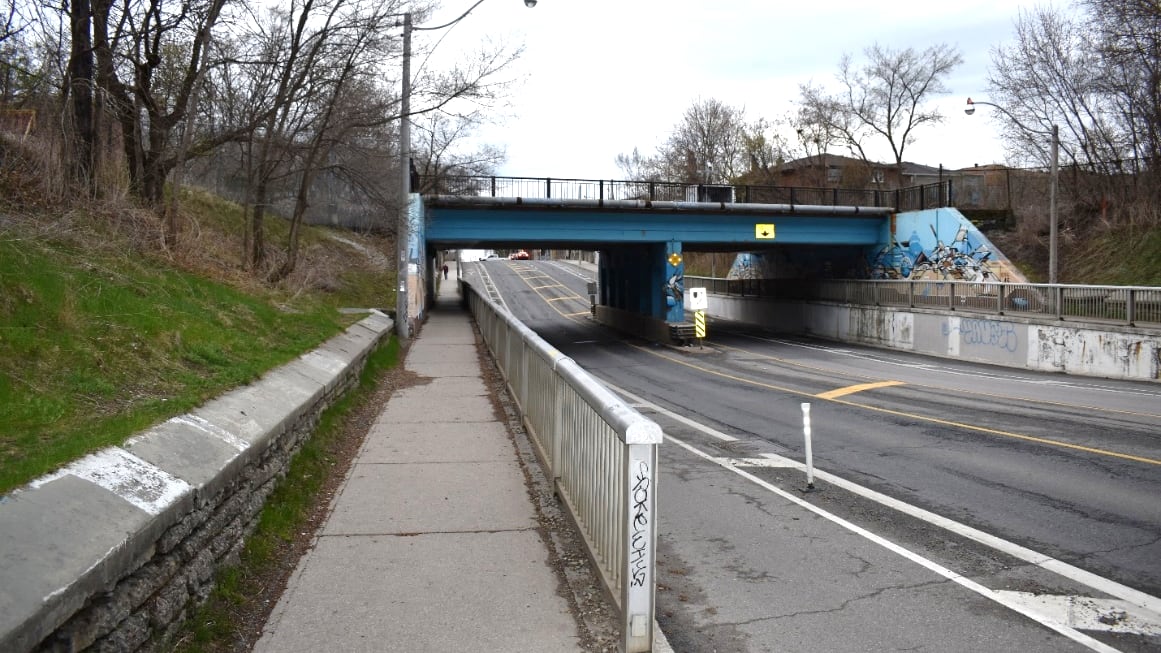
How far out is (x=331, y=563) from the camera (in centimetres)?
561

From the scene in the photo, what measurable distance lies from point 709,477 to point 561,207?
2530 centimetres

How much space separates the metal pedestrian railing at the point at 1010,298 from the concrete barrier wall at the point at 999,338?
34 cm

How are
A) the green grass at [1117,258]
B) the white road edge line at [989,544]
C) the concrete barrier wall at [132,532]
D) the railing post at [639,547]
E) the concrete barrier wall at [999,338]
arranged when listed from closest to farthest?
the concrete barrier wall at [132,532]
the railing post at [639,547]
the white road edge line at [989,544]
the concrete barrier wall at [999,338]
the green grass at [1117,258]

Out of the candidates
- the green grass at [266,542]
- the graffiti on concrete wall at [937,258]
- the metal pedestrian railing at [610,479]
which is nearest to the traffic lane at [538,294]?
the graffiti on concrete wall at [937,258]

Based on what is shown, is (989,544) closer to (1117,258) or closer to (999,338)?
(999,338)

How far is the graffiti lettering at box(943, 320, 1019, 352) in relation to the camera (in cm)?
2519

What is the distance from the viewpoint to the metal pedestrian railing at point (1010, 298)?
69.3 feet

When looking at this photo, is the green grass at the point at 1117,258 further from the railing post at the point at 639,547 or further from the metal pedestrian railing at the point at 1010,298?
the railing post at the point at 639,547

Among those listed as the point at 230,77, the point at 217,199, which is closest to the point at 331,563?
the point at 230,77

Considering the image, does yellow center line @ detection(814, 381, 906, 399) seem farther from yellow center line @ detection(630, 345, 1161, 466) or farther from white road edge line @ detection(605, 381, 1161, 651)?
white road edge line @ detection(605, 381, 1161, 651)

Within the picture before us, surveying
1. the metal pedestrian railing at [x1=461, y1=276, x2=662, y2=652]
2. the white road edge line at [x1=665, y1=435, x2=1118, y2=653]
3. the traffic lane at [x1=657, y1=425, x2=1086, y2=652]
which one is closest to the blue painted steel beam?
the white road edge line at [x1=665, y1=435, x2=1118, y2=653]

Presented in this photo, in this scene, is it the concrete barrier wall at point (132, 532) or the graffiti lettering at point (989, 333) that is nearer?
the concrete barrier wall at point (132, 532)

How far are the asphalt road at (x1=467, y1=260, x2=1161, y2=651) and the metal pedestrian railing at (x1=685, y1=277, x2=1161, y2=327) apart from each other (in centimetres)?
431

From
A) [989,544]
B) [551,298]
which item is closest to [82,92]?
[989,544]
